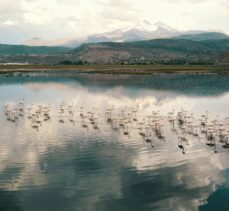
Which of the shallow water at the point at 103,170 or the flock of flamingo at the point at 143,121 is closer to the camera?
the shallow water at the point at 103,170

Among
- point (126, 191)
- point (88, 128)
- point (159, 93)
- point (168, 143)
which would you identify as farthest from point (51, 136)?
point (159, 93)

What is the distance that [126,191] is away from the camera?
163 ft

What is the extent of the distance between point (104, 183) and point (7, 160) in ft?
60.6

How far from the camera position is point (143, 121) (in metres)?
91.1

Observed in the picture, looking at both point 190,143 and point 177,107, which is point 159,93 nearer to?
point 177,107

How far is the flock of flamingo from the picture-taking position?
75750mm

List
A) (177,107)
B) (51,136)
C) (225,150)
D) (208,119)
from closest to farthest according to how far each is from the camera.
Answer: (225,150) < (51,136) < (208,119) < (177,107)

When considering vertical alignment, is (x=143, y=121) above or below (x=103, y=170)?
above

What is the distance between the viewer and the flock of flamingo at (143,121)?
7575cm

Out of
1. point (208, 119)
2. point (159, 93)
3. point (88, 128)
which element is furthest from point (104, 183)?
point (159, 93)

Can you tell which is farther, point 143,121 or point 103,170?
point 143,121

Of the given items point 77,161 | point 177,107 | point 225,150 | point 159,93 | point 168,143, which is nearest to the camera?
point 77,161

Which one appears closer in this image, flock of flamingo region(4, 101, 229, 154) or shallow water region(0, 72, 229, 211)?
shallow water region(0, 72, 229, 211)

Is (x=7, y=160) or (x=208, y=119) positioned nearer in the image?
(x=7, y=160)
